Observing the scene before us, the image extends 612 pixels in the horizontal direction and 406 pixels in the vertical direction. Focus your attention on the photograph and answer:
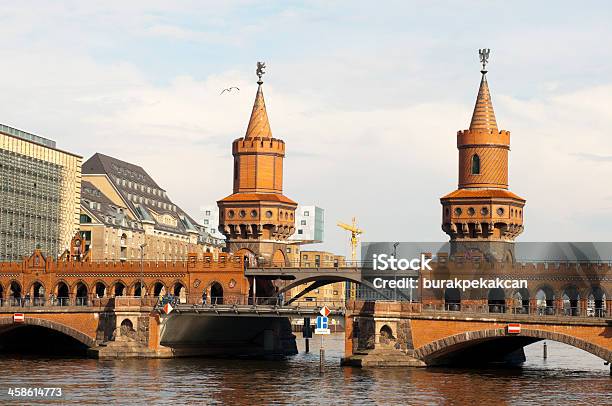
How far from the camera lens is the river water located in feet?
276

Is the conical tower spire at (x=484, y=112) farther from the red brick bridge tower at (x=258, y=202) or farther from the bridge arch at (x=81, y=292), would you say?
the bridge arch at (x=81, y=292)

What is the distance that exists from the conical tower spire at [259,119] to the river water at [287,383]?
34229mm

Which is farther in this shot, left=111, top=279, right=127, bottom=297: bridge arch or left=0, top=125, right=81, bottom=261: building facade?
left=0, top=125, right=81, bottom=261: building facade

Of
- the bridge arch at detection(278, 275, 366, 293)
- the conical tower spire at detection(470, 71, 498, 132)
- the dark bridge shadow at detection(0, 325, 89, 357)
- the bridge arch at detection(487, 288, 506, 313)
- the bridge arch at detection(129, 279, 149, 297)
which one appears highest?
the conical tower spire at detection(470, 71, 498, 132)

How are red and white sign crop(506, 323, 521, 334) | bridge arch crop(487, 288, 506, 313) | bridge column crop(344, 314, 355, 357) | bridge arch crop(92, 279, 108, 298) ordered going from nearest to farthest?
red and white sign crop(506, 323, 521, 334)
bridge column crop(344, 314, 355, 357)
bridge arch crop(487, 288, 506, 313)
bridge arch crop(92, 279, 108, 298)

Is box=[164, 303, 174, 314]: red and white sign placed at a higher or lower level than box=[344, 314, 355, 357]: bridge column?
higher

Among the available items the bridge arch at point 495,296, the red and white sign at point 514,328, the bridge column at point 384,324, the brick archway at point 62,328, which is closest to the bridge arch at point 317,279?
the bridge arch at point 495,296

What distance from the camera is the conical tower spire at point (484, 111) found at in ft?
457

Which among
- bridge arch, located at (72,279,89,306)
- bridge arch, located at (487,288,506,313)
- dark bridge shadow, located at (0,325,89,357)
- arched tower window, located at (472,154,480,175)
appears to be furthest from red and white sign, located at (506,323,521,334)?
bridge arch, located at (72,279,89,306)

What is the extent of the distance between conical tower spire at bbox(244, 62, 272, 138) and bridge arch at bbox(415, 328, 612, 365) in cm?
4527

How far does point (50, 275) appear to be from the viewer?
478 feet

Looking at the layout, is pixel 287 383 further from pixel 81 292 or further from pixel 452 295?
pixel 81 292

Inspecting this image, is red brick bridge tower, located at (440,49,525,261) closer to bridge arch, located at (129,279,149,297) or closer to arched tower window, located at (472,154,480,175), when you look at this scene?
arched tower window, located at (472,154,480,175)

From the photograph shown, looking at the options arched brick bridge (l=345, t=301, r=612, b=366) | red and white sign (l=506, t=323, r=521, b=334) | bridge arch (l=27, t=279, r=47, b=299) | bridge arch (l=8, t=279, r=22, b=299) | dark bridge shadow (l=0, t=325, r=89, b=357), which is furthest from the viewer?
bridge arch (l=8, t=279, r=22, b=299)
